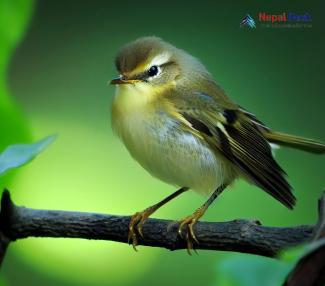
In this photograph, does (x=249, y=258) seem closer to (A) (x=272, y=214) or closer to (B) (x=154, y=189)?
(A) (x=272, y=214)

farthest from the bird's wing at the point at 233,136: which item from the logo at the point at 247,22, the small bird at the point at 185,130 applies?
the logo at the point at 247,22

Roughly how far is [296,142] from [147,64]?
2.10 feet

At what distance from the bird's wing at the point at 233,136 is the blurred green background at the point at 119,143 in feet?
1.16

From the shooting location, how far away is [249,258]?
574 millimetres

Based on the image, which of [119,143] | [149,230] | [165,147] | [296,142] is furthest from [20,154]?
[119,143]

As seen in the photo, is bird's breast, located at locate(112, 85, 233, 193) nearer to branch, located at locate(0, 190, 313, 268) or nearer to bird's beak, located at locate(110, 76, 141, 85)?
bird's beak, located at locate(110, 76, 141, 85)

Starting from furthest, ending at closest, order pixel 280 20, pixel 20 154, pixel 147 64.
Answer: pixel 280 20 → pixel 147 64 → pixel 20 154

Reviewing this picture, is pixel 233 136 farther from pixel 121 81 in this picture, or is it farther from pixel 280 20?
pixel 280 20

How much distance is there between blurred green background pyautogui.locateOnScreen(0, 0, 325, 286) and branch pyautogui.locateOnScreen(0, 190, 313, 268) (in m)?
0.86

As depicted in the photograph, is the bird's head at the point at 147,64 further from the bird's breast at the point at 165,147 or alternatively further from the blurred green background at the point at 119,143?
the blurred green background at the point at 119,143

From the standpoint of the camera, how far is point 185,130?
2059mm

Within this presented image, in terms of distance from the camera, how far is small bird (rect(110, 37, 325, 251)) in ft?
6.67

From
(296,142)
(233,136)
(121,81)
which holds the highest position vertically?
(121,81)

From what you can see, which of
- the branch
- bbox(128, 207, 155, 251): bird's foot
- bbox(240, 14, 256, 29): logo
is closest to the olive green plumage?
bbox(128, 207, 155, 251): bird's foot
